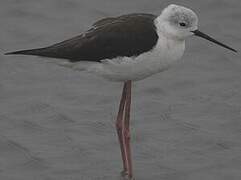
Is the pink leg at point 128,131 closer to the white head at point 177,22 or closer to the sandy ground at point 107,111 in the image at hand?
the sandy ground at point 107,111

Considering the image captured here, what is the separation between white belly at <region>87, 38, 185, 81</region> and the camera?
972cm

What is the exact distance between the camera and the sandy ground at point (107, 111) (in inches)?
407

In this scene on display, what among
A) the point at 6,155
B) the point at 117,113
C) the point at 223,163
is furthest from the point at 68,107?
the point at 223,163

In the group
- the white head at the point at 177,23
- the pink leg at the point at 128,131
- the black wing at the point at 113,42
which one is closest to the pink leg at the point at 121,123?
the pink leg at the point at 128,131

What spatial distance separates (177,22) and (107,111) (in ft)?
7.17

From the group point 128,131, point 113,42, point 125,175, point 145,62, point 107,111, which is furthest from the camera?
point 107,111

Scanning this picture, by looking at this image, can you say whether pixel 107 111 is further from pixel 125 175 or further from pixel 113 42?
pixel 113 42

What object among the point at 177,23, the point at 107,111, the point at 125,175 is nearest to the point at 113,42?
the point at 177,23

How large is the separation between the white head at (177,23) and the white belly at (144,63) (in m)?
0.09

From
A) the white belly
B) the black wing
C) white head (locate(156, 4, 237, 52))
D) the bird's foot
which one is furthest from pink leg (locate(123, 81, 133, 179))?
white head (locate(156, 4, 237, 52))

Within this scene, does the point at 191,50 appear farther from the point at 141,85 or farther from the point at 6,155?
the point at 6,155

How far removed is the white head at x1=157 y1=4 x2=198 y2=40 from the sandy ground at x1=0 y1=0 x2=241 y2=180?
4.93 ft

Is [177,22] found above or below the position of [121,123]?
above

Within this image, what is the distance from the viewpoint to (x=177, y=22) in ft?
32.5
